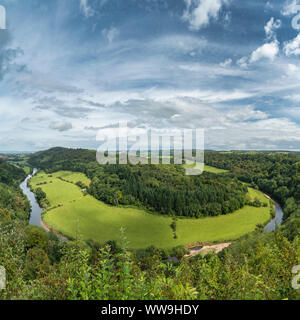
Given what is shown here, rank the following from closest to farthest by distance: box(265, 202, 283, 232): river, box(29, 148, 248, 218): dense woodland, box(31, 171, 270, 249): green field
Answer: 1. box(31, 171, 270, 249): green field
2. box(265, 202, 283, 232): river
3. box(29, 148, 248, 218): dense woodland

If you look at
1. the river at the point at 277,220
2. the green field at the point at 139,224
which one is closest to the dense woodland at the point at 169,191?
the green field at the point at 139,224

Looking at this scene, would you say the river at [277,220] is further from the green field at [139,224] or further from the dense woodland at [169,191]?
the dense woodland at [169,191]

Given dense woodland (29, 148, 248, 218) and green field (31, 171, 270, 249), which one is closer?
green field (31, 171, 270, 249)

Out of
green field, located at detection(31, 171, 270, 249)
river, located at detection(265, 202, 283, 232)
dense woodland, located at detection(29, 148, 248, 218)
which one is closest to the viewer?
green field, located at detection(31, 171, 270, 249)

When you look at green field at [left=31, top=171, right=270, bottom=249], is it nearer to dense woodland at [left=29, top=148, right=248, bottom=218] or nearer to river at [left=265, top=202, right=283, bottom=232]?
river at [left=265, top=202, right=283, bottom=232]

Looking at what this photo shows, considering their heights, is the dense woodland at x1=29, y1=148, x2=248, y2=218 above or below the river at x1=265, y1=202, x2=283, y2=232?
above

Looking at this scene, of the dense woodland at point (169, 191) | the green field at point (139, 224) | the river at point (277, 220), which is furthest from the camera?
the dense woodland at point (169, 191)

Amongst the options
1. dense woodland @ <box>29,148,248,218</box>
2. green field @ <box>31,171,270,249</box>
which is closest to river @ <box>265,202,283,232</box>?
green field @ <box>31,171,270,249</box>

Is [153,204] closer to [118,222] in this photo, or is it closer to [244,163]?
[118,222]
